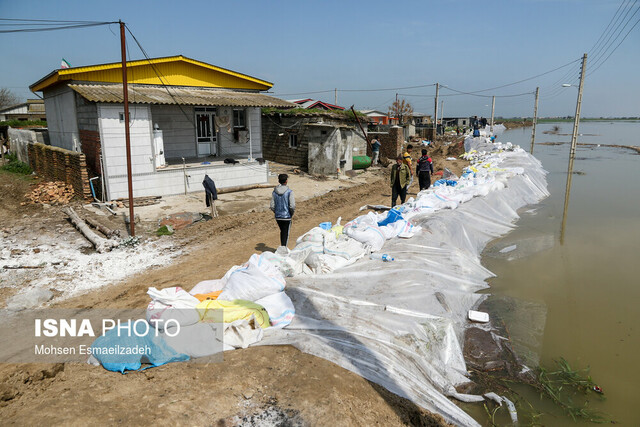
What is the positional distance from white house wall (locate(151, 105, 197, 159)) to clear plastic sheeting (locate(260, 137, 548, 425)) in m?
9.14

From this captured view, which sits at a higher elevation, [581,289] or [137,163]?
[137,163]

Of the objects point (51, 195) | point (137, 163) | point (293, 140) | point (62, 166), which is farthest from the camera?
point (293, 140)

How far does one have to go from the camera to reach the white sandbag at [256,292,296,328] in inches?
155

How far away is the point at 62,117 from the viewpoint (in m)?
13.1

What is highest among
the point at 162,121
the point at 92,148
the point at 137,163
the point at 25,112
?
the point at 25,112

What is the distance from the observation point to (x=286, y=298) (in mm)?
4137

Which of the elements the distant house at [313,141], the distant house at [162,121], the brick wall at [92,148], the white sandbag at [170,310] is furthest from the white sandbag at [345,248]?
the distant house at [313,141]

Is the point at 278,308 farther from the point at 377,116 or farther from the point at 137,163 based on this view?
the point at 377,116

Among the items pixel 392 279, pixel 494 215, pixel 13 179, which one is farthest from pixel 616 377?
pixel 13 179

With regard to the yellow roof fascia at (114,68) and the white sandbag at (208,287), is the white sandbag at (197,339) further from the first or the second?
the yellow roof fascia at (114,68)

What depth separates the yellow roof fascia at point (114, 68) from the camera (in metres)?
11.1

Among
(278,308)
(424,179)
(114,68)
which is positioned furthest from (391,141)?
(278,308)

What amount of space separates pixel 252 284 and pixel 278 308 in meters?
0.40

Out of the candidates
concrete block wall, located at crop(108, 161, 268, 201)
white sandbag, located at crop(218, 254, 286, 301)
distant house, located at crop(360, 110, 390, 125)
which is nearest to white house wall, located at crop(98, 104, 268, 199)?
concrete block wall, located at crop(108, 161, 268, 201)
